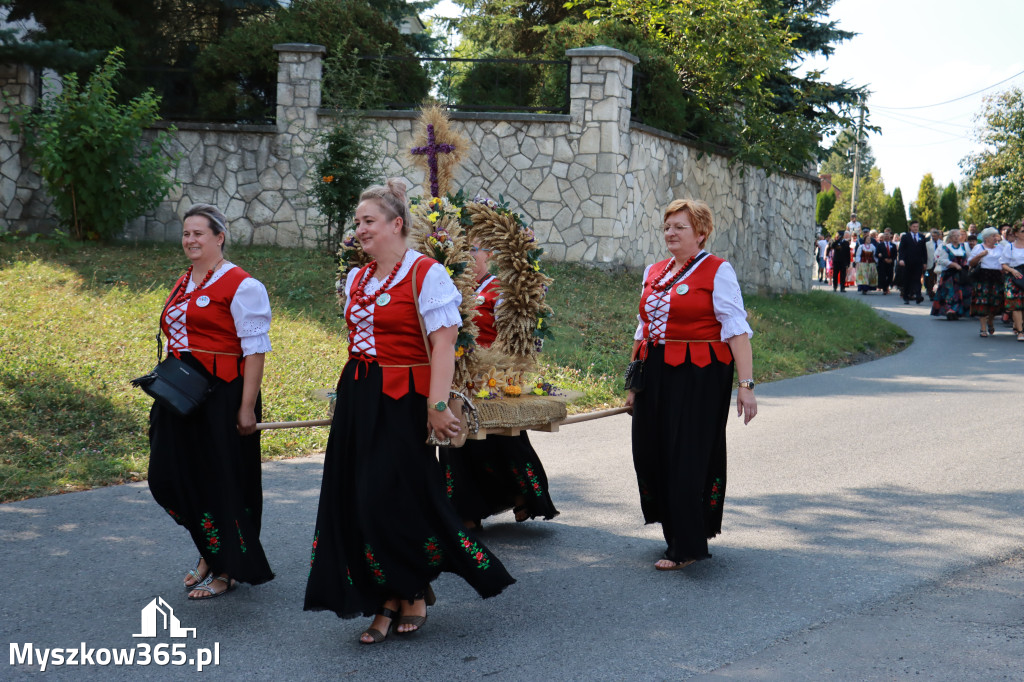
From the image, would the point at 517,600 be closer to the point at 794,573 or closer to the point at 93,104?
the point at 794,573

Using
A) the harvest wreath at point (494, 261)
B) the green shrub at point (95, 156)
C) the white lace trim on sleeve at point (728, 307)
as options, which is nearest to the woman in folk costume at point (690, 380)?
the white lace trim on sleeve at point (728, 307)

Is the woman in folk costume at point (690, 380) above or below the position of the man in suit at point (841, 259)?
below

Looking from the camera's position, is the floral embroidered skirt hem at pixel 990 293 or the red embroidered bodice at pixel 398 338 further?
the floral embroidered skirt hem at pixel 990 293

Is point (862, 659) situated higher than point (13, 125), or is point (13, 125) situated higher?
point (13, 125)

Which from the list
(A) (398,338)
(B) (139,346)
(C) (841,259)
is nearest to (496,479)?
(A) (398,338)

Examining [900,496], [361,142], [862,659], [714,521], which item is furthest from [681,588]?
[361,142]

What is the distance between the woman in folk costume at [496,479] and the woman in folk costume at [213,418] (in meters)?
1.41

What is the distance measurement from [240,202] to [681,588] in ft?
41.9

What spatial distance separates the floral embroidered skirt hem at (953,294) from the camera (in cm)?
2102

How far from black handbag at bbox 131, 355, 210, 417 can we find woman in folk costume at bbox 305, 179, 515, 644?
2.39 feet

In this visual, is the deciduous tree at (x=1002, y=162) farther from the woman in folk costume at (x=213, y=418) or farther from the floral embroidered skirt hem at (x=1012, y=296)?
the woman in folk costume at (x=213, y=418)

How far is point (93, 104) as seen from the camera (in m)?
14.4

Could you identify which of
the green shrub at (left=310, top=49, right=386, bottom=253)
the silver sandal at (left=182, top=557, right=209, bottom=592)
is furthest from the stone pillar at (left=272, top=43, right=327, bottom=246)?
the silver sandal at (left=182, top=557, right=209, bottom=592)

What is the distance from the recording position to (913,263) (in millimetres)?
25859
